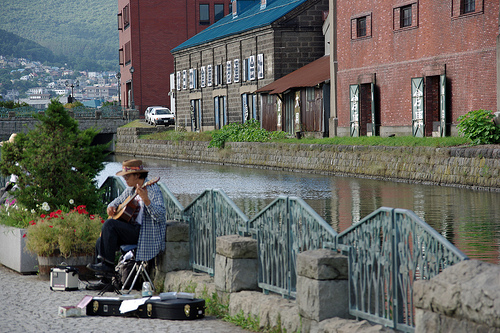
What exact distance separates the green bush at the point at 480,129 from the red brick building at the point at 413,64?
3.76 m

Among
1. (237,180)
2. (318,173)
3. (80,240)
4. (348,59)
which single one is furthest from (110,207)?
(348,59)

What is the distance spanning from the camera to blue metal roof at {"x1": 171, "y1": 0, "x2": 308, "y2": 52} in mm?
47000

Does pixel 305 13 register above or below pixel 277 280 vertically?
above

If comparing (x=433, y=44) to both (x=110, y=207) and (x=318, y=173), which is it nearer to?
(x=318, y=173)

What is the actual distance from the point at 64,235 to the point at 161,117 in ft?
183

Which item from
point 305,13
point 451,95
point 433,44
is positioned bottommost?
point 451,95

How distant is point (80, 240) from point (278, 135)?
31.0 metres

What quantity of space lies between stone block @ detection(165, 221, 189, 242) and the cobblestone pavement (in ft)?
2.92

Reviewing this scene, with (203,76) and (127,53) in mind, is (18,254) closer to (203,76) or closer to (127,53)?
(203,76)

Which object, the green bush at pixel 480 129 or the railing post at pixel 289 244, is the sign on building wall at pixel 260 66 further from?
the railing post at pixel 289 244

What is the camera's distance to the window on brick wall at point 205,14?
251 ft

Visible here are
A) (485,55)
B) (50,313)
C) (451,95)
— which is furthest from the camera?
(451,95)

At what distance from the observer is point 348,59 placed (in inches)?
1441

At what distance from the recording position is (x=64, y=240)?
30.5 ft
